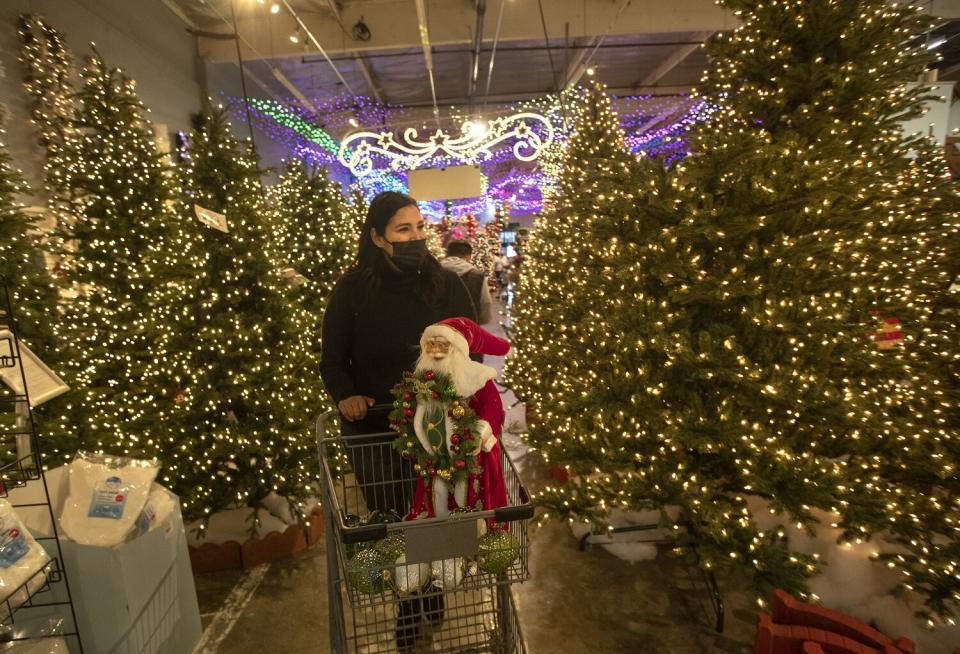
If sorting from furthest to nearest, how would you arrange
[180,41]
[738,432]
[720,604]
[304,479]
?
1. [180,41]
2. [304,479]
3. [720,604]
4. [738,432]

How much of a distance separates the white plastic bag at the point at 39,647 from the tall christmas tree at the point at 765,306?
197cm

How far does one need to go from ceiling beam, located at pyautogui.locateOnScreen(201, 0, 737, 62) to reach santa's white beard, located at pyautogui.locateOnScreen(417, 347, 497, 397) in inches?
266

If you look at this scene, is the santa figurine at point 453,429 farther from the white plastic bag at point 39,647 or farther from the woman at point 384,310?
the white plastic bag at point 39,647

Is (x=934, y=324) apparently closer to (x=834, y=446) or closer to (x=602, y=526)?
(x=834, y=446)

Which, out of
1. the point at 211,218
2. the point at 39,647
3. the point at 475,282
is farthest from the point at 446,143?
the point at 39,647

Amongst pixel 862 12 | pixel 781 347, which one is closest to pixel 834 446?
pixel 781 347

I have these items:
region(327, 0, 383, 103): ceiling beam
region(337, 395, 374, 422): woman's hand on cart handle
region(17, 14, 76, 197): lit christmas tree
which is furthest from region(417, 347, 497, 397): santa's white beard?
region(327, 0, 383, 103): ceiling beam

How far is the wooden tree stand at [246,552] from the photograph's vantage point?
3129 mm

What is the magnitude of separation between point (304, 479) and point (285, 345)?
863mm

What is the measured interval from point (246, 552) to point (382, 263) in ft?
7.04

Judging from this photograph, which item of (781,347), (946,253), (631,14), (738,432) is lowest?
(738,432)

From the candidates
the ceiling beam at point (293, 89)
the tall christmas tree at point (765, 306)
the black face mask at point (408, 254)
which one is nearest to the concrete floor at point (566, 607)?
the tall christmas tree at point (765, 306)

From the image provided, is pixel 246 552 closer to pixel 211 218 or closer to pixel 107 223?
pixel 211 218

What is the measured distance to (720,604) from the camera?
254 centimetres
